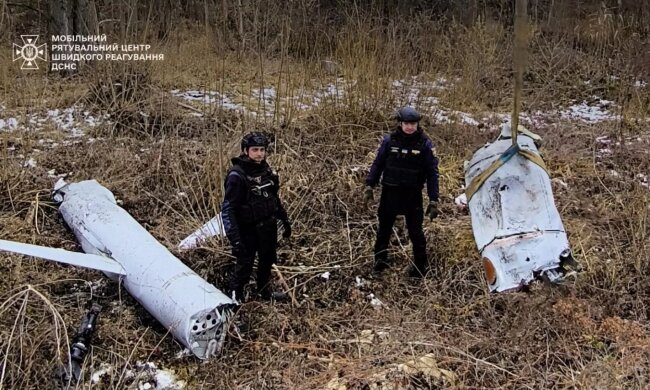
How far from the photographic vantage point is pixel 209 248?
14.5 ft

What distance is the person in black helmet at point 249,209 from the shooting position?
3672 mm

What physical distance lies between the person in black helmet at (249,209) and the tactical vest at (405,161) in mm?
817

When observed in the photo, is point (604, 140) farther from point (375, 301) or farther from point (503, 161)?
point (375, 301)

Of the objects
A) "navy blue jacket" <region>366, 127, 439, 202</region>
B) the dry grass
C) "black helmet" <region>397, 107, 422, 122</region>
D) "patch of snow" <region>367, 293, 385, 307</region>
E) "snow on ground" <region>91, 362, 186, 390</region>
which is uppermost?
"black helmet" <region>397, 107, 422, 122</region>

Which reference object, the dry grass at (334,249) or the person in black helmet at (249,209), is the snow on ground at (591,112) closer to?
the dry grass at (334,249)

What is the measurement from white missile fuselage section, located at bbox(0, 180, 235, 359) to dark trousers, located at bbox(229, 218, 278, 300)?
0.82 ft

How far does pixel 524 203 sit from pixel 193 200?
2817 millimetres

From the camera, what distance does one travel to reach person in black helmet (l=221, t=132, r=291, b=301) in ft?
12.0

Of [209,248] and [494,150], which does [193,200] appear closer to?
[209,248]

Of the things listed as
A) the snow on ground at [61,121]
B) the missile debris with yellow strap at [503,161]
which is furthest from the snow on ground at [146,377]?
the snow on ground at [61,121]

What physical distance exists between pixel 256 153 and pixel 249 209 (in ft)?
1.16

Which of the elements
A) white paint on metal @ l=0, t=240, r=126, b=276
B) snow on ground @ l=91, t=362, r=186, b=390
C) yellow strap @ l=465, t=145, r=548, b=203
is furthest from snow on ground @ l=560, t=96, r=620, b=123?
snow on ground @ l=91, t=362, r=186, b=390

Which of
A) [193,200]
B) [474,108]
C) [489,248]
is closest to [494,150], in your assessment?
[489,248]

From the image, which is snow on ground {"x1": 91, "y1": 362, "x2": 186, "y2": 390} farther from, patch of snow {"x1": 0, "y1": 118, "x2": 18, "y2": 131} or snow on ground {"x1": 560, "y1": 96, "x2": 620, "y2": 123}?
snow on ground {"x1": 560, "y1": 96, "x2": 620, "y2": 123}
